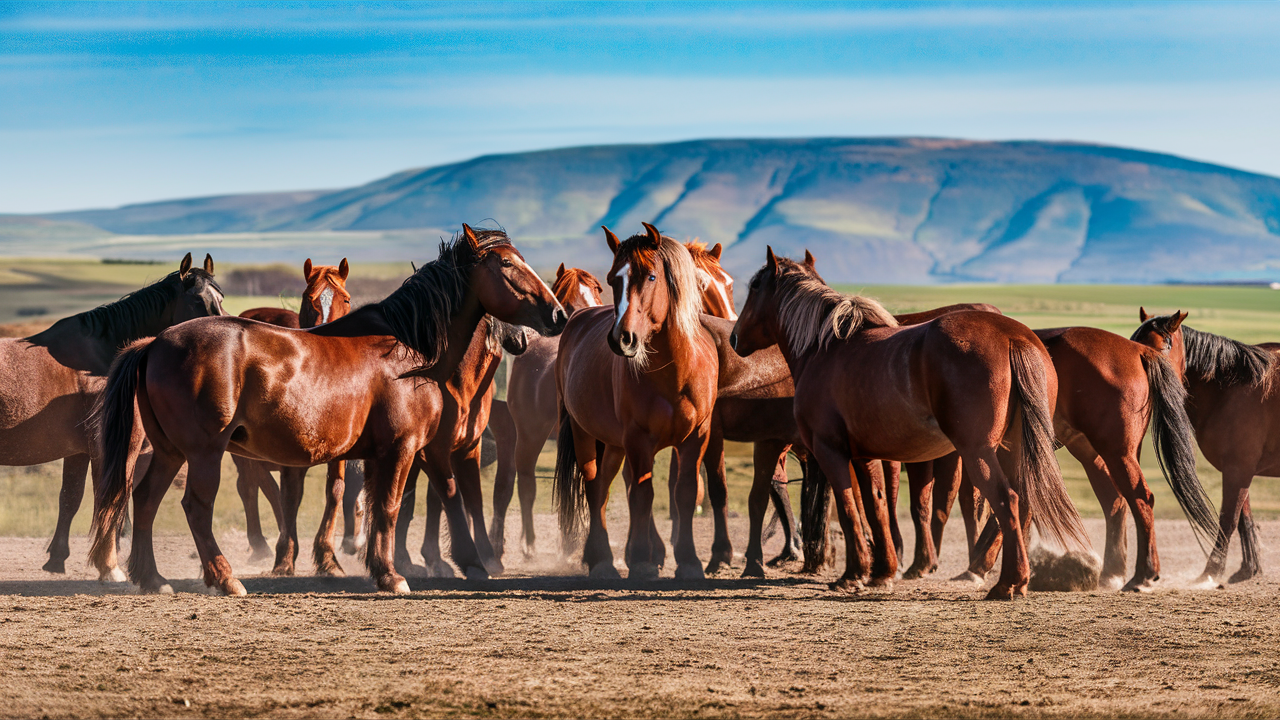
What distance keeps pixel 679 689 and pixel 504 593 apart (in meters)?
2.98

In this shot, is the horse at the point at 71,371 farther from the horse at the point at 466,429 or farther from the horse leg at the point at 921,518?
the horse leg at the point at 921,518

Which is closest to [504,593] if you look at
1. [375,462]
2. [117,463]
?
[375,462]

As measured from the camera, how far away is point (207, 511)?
24.2ft

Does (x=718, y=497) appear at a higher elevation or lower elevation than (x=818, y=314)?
lower

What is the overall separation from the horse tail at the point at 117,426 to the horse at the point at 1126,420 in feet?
19.6

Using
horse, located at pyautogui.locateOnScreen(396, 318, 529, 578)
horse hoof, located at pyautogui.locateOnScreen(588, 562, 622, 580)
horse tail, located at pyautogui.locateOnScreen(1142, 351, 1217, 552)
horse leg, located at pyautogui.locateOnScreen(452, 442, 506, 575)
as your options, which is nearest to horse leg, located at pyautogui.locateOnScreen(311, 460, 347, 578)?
horse, located at pyautogui.locateOnScreen(396, 318, 529, 578)

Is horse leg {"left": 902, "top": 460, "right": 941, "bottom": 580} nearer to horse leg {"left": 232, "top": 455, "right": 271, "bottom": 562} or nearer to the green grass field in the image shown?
the green grass field

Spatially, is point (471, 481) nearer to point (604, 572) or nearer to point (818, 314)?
point (604, 572)

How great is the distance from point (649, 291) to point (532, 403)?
382cm

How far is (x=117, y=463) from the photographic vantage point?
291 inches

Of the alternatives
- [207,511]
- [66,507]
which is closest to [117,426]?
[207,511]

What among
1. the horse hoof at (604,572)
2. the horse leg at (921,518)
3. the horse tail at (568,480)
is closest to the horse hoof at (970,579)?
the horse leg at (921,518)

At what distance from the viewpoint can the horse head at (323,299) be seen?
10.3m

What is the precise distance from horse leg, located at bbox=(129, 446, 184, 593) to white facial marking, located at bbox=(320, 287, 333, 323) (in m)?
2.70
